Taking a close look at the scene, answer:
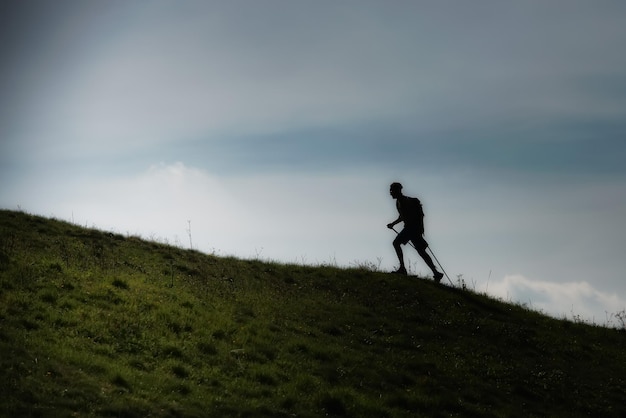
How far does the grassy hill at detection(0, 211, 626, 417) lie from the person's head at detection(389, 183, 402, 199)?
385cm

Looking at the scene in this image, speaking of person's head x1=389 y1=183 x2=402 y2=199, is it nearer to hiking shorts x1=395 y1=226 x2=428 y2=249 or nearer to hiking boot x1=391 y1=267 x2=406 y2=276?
hiking shorts x1=395 y1=226 x2=428 y2=249

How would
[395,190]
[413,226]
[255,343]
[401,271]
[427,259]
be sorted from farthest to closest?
[401,271], [395,190], [427,259], [413,226], [255,343]

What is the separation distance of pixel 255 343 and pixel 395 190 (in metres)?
12.3

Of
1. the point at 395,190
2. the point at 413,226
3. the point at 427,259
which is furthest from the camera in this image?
the point at 395,190

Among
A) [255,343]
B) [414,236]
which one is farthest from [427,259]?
[255,343]

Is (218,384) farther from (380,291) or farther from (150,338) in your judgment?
(380,291)

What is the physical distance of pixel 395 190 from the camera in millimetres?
26172

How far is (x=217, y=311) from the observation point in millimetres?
17891

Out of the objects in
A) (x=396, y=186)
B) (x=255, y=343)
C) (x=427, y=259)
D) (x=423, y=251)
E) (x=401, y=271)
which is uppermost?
(x=396, y=186)

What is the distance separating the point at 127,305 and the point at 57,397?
565 centimetres

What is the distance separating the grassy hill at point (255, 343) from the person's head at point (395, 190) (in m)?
3.85

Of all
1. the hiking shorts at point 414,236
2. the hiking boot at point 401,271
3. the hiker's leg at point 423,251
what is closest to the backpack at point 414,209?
the hiking shorts at point 414,236

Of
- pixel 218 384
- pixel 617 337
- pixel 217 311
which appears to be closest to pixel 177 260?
pixel 217 311

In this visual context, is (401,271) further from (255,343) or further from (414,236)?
(255,343)
